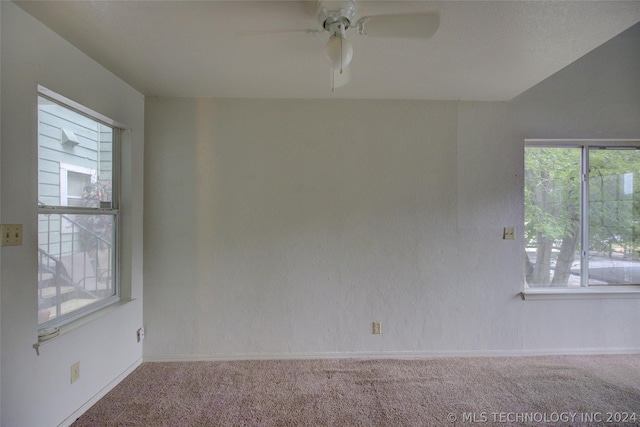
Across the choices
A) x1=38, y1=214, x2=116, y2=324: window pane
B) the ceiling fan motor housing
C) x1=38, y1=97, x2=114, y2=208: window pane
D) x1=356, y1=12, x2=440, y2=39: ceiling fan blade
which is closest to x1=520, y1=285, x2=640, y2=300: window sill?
x1=356, y1=12, x2=440, y2=39: ceiling fan blade

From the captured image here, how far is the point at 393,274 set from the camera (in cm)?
240

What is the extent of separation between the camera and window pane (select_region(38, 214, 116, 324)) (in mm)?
1581

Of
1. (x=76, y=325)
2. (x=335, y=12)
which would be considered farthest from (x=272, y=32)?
(x=76, y=325)

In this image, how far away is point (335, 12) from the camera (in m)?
1.26

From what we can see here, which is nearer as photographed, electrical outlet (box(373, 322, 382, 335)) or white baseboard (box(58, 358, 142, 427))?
white baseboard (box(58, 358, 142, 427))

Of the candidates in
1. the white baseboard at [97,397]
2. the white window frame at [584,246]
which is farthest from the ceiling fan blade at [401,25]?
the white baseboard at [97,397]

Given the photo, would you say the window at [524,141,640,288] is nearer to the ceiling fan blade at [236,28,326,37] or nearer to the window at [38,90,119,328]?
the ceiling fan blade at [236,28,326,37]

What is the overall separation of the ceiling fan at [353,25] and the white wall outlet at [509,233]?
72.0 inches

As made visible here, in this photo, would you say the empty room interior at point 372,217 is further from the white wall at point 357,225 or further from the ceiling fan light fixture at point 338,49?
the ceiling fan light fixture at point 338,49

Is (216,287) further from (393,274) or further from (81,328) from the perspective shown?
(393,274)

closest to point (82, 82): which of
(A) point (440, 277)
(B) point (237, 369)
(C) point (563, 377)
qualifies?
(B) point (237, 369)

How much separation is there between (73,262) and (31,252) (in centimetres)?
38

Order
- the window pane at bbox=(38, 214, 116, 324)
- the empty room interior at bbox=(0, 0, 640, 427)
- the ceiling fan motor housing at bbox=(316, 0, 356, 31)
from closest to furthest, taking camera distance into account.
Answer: the ceiling fan motor housing at bbox=(316, 0, 356, 31) < the window pane at bbox=(38, 214, 116, 324) < the empty room interior at bbox=(0, 0, 640, 427)

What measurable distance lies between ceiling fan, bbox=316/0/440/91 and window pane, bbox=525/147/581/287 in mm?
1803
